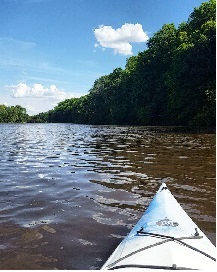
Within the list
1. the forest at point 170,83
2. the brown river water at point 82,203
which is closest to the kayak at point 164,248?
the brown river water at point 82,203

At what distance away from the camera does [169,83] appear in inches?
1636

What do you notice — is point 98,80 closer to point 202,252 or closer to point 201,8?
point 201,8

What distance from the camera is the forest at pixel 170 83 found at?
109ft

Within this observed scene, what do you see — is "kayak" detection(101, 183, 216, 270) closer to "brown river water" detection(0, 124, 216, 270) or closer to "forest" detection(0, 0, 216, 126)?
A: "brown river water" detection(0, 124, 216, 270)

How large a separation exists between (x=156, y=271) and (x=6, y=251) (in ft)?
7.53

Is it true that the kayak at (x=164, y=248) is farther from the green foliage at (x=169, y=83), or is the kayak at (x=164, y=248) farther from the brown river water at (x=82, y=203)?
the green foliage at (x=169, y=83)

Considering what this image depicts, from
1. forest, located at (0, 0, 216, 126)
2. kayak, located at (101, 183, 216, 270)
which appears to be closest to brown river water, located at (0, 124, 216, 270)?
kayak, located at (101, 183, 216, 270)

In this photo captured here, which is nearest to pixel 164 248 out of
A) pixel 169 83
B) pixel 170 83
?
pixel 170 83

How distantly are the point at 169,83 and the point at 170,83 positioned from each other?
0.78 feet

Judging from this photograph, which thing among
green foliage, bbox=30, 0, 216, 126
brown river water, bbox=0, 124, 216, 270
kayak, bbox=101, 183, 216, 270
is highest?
green foliage, bbox=30, 0, 216, 126

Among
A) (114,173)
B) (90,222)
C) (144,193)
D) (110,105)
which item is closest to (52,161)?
(114,173)

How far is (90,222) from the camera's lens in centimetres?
541

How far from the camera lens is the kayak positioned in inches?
121

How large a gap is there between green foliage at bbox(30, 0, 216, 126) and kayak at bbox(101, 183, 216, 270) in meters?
28.0
